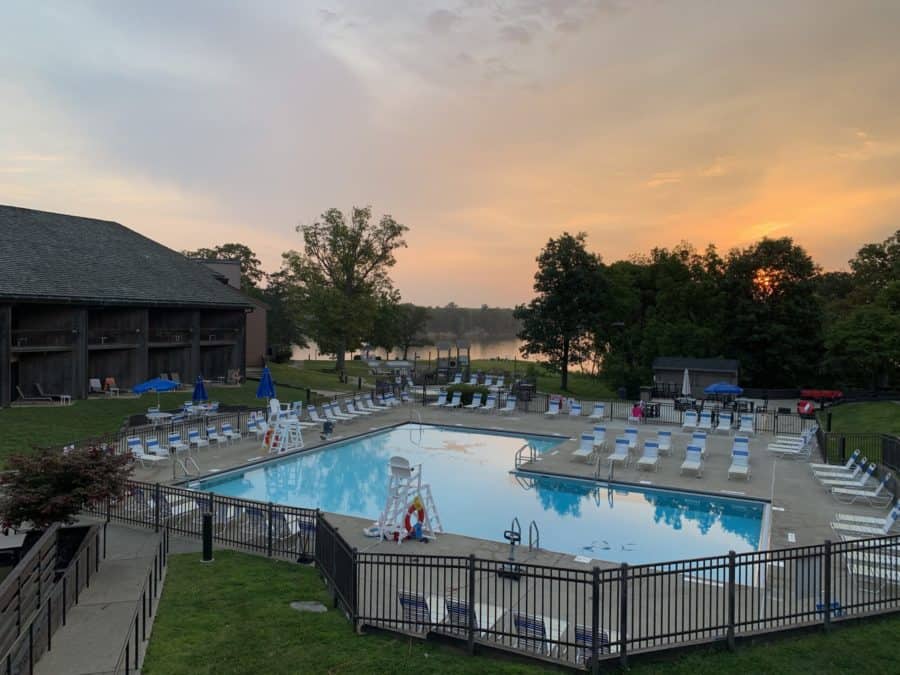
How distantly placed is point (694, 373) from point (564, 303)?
433 inches

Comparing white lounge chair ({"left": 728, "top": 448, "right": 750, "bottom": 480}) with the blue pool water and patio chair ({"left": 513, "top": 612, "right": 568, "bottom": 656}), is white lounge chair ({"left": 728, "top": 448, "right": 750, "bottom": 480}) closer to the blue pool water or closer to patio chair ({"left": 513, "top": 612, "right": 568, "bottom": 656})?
the blue pool water

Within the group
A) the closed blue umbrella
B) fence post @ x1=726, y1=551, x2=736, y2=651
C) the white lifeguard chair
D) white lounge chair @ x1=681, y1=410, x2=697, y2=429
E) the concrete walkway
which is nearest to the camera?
the concrete walkway

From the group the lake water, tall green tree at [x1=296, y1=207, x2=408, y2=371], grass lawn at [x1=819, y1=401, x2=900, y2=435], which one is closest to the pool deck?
grass lawn at [x1=819, y1=401, x2=900, y2=435]

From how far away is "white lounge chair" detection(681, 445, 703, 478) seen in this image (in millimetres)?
17859

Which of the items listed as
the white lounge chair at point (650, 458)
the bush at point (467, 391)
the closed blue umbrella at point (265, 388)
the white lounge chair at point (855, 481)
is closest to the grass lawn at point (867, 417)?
the white lounge chair at point (855, 481)

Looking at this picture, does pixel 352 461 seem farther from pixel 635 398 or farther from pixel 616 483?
pixel 635 398

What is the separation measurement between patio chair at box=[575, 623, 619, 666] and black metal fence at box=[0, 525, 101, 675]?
5.76 m

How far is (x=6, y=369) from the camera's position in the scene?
25031 millimetres

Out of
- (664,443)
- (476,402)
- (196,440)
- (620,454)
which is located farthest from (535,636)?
(476,402)

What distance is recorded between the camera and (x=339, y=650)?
714cm

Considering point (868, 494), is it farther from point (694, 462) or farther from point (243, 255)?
point (243, 255)

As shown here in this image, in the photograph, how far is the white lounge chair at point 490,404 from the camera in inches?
1171

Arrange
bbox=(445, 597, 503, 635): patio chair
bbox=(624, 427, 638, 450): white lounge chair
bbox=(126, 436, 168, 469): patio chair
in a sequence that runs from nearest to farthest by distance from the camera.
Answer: bbox=(445, 597, 503, 635): patio chair → bbox=(126, 436, 168, 469): patio chair → bbox=(624, 427, 638, 450): white lounge chair

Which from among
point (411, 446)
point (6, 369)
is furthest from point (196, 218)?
point (411, 446)
